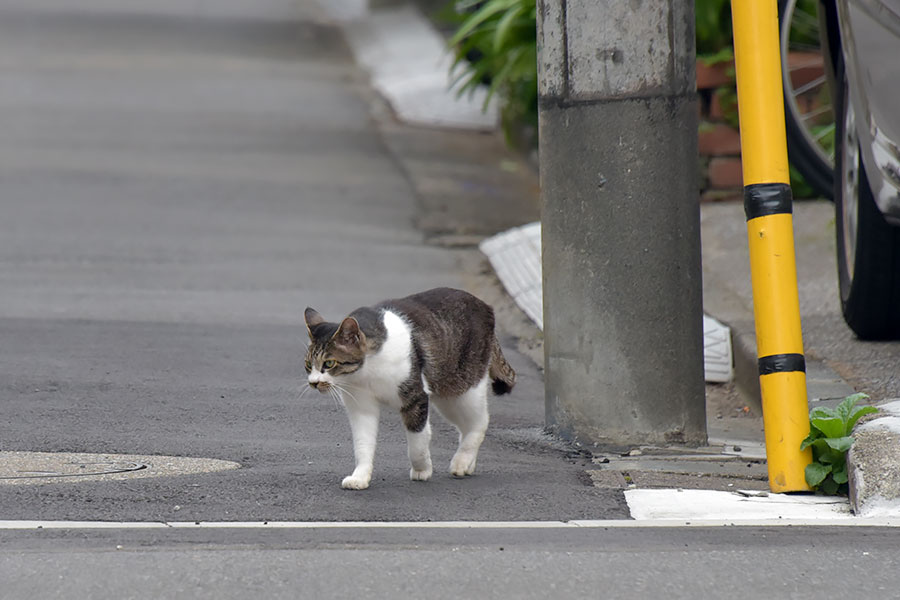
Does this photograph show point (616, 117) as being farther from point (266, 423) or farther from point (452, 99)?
point (452, 99)

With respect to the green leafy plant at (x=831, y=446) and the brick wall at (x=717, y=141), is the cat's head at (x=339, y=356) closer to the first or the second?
the green leafy plant at (x=831, y=446)

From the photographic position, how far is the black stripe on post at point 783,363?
4.78m

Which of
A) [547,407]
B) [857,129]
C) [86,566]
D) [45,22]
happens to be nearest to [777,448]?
[547,407]

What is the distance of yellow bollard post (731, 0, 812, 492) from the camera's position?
4777mm

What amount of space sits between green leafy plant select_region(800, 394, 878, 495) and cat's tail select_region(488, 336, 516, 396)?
3.78 feet

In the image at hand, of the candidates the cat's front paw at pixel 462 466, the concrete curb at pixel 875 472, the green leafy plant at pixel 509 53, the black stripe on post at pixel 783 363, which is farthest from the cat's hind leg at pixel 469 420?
the green leafy plant at pixel 509 53

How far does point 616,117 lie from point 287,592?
2.41m

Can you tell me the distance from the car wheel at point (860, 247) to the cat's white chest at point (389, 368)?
236 cm

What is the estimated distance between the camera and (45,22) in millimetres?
21266

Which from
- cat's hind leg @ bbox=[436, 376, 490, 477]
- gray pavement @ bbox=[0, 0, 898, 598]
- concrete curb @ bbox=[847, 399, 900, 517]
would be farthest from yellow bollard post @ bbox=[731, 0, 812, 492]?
cat's hind leg @ bbox=[436, 376, 490, 477]

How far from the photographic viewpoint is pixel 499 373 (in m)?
5.38

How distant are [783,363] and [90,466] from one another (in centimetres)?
A: 230

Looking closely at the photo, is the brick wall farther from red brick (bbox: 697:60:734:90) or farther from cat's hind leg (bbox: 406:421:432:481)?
cat's hind leg (bbox: 406:421:432:481)

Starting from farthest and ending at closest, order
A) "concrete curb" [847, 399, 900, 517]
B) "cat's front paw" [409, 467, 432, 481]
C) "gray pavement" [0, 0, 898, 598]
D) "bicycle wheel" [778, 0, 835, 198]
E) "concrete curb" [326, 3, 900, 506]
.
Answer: "bicycle wheel" [778, 0, 835, 198] < "concrete curb" [326, 3, 900, 506] < "cat's front paw" [409, 467, 432, 481] < "concrete curb" [847, 399, 900, 517] < "gray pavement" [0, 0, 898, 598]
